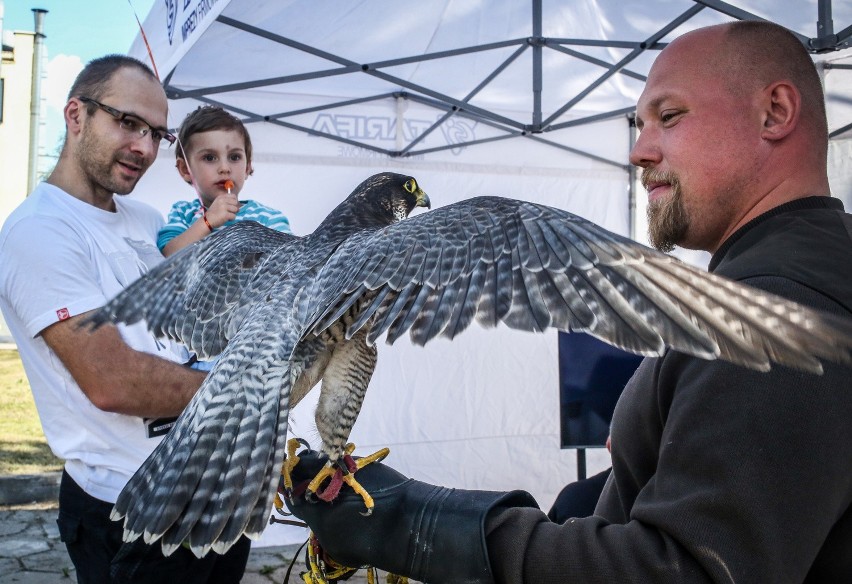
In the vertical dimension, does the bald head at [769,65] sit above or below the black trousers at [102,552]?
above

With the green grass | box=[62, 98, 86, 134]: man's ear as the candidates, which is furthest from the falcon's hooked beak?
the green grass

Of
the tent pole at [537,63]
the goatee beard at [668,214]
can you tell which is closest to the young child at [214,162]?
the goatee beard at [668,214]

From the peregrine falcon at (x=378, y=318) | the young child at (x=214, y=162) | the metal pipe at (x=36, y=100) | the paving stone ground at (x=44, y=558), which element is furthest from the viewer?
the metal pipe at (x=36, y=100)

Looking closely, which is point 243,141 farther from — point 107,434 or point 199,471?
point 199,471

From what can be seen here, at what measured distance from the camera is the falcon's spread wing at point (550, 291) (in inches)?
44.4

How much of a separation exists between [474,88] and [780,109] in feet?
15.1

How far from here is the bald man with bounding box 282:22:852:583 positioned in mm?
1083

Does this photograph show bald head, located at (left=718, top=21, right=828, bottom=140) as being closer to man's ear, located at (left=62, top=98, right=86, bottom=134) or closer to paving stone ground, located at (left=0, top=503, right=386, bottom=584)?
man's ear, located at (left=62, top=98, right=86, bottom=134)

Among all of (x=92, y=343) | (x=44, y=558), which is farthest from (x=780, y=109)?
(x=44, y=558)

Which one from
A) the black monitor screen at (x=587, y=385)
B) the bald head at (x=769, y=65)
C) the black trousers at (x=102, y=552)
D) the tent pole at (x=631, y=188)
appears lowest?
the black trousers at (x=102, y=552)

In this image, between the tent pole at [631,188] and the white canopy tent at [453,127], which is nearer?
the white canopy tent at [453,127]

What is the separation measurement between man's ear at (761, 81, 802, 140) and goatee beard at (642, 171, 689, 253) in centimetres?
22

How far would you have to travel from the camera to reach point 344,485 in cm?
170

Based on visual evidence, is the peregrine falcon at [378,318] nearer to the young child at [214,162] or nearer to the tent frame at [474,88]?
the young child at [214,162]
